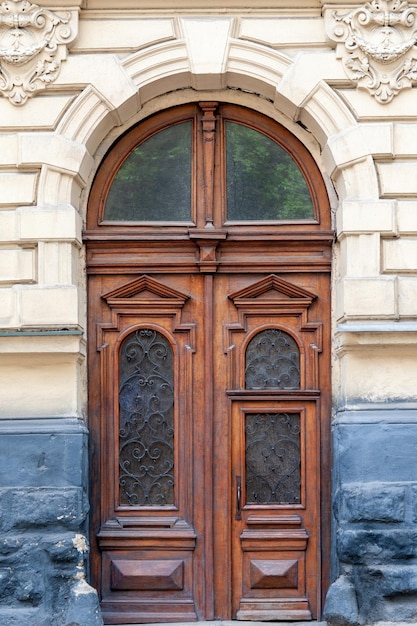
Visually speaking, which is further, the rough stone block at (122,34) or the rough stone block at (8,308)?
the rough stone block at (122,34)

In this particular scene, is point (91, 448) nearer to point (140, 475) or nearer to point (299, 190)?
point (140, 475)

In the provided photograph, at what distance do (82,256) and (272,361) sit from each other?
61.2 inches

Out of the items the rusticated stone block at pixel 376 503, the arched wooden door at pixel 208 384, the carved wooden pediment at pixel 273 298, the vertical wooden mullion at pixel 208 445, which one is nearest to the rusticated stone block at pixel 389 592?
the rusticated stone block at pixel 376 503

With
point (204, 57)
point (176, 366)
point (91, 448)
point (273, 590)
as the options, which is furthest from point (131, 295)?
point (273, 590)

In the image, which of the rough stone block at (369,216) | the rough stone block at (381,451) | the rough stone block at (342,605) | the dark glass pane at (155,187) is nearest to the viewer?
the rough stone block at (342,605)

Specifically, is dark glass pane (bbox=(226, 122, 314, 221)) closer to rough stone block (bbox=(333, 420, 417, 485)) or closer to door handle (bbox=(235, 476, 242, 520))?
rough stone block (bbox=(333, 420, 417, 485))

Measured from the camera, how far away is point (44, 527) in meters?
7.70

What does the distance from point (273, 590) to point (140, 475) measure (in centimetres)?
124

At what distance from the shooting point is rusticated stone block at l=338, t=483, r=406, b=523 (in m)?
7.66

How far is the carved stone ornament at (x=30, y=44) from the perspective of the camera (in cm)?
793

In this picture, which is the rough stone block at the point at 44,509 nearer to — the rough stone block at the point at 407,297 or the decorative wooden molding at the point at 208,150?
the decorative wooden molding at the point at 208,150

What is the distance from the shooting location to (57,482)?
774 cm

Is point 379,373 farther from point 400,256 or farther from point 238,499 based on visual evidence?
point 238,499

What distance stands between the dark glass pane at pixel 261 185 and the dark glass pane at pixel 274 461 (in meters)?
1.47
